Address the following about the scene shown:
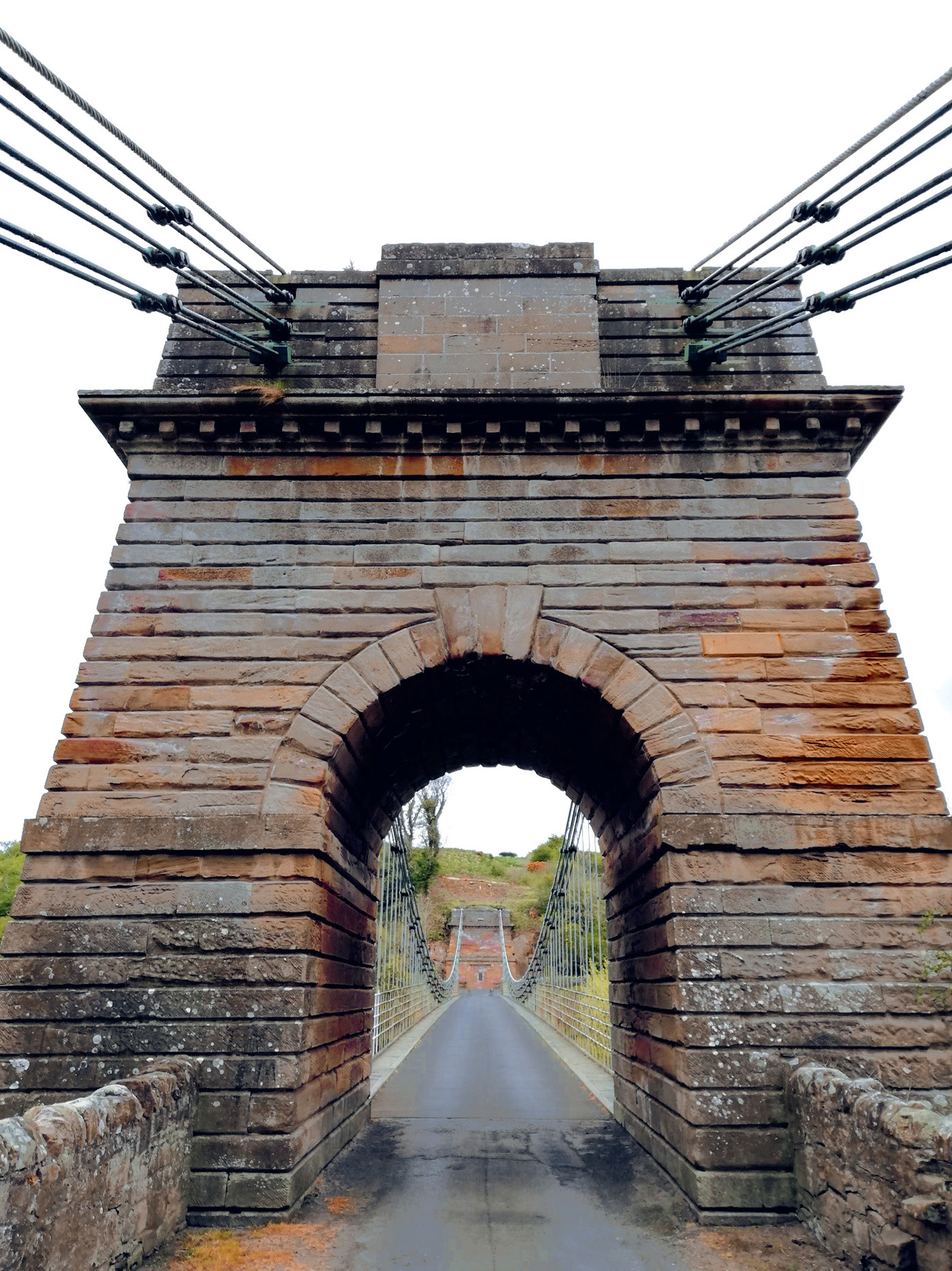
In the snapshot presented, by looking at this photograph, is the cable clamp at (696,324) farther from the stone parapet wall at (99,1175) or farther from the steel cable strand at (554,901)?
the steel cable strand at (554,901)

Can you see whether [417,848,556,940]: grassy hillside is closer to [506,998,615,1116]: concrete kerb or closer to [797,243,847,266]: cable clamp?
[506,998,615,1116]: concrete kerb

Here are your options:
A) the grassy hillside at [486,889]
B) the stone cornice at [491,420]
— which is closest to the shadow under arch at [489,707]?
the stone cornice at [491,420]

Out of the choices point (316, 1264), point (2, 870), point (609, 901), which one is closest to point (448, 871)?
point (2, 870)

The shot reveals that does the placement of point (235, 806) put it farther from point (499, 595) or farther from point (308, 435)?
point (308, 435)

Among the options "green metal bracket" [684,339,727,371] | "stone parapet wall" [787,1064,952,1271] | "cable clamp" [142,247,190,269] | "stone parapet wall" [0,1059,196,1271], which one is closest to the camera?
"stone parapet wall" [0,1059,196,1271]

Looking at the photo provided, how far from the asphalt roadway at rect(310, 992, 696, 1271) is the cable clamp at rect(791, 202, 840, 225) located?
6.41 metres

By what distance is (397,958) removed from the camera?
65.0ft

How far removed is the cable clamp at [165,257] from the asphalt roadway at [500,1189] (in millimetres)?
6383

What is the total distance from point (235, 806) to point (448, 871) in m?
49.3

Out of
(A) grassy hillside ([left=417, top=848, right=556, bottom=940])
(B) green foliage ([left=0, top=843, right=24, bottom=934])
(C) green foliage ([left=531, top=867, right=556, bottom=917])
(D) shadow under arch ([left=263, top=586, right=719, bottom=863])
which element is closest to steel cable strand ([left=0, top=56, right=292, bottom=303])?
(D) shadow under arch ([left=263, top=586, right=719, bottom=863])

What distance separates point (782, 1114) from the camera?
15.3 feet

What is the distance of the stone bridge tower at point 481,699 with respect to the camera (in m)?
4.85

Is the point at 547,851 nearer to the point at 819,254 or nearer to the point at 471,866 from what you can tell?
the point at 471,866

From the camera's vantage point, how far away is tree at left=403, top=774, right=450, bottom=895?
40031mm
